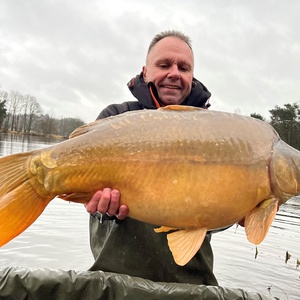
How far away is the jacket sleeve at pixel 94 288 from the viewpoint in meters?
2.98

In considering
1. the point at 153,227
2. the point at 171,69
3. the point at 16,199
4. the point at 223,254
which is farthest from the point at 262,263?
the point at 16,199

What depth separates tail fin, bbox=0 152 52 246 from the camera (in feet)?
6.94

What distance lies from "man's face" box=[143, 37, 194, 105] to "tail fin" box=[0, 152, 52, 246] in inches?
64.2

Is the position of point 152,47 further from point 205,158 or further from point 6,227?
point 6,227

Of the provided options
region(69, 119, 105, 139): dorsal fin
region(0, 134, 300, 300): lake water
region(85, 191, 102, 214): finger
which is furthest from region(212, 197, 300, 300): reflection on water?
region(69, 119, 105, 139): dorsal fin

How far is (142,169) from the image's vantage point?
2.15 m

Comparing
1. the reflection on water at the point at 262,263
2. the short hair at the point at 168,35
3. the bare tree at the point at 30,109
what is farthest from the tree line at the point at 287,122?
the bare tree at the point at 30,109

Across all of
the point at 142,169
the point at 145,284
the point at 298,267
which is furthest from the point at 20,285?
the point at 298,267

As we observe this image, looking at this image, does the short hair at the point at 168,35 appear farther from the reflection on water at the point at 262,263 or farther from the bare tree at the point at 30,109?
the bare tree at the point at 30,109

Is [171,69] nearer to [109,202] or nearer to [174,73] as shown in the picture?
[174,73]

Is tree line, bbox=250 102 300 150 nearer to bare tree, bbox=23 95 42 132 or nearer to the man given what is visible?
the man

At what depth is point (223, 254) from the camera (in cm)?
712

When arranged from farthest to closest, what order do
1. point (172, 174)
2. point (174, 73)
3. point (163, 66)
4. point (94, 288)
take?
point (163, 66) < point (174, 73) < point (94, 288) < point (172, 174)

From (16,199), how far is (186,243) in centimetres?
91
